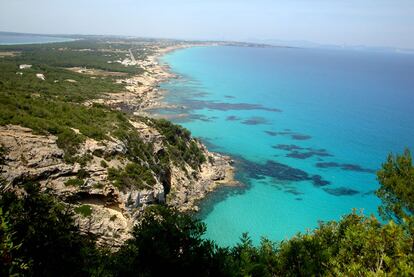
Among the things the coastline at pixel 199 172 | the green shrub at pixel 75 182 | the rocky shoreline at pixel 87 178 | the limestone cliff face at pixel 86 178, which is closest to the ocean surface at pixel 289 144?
the coastline at pixel 199 172

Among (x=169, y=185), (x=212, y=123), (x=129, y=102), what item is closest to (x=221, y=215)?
(x=169, y=185)

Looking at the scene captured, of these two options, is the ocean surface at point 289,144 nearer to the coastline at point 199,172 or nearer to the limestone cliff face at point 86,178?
the coastline at point 199,172

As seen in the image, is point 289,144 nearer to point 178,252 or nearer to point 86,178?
point 86,178

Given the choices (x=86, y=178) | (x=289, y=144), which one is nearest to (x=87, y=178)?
(x=86, y=178)

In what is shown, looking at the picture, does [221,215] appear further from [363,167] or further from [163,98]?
[163,98]

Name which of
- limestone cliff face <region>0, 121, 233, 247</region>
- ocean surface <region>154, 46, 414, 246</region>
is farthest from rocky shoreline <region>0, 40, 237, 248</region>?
ocean surface <region>154, 46, 414, 246</region>

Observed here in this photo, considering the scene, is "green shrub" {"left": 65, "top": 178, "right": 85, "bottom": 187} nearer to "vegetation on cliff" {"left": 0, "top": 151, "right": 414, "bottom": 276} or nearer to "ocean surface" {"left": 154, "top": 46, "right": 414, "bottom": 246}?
"vegetation on cliff" {"left": 0, "top": 151, "right": 414, "bottom": 276}
